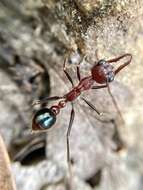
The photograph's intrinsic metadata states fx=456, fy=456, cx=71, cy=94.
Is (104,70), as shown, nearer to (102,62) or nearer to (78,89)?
(102,62)

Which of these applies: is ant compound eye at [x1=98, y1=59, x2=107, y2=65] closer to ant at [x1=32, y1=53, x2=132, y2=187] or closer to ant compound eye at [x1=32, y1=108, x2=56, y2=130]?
ant at [x1=32, y1=53, x2=132, y2=187]

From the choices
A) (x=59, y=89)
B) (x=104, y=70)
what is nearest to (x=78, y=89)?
(x=59, y=89)

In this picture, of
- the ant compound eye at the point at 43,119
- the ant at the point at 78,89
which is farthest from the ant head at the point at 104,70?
the ant compound eye at the point at 43,119

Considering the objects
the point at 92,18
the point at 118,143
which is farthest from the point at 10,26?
the point at 118,143

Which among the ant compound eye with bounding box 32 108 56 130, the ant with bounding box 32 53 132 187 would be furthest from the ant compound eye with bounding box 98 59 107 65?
the ant compound eye with bounding box 32 108 56 130

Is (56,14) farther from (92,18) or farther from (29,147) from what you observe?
(29,147)

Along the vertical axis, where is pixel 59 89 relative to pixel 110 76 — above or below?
above

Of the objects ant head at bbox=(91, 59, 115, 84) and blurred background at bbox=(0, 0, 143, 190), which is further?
ant head at bbox=(91, 59, 115, 84)
